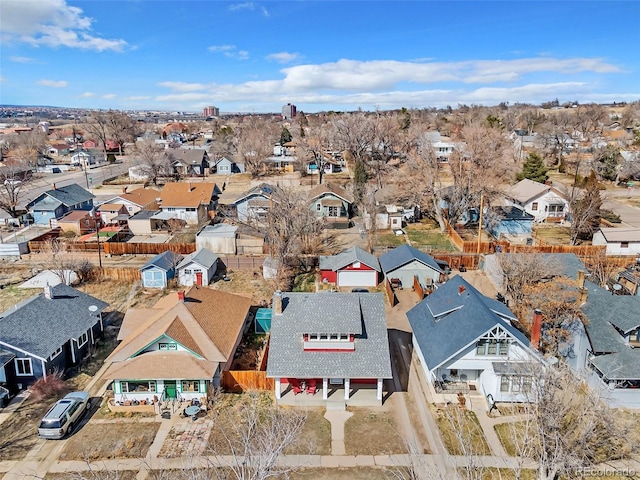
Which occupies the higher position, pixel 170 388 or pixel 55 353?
pixel 55 353

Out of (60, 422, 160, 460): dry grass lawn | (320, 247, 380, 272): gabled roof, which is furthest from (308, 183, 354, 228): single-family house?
(60, 422, 160, 460): dry grass lawn

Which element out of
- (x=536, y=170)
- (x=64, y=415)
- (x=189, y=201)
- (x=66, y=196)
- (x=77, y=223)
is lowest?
(x=64, y=415)

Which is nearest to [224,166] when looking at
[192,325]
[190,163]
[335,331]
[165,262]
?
[190,163]

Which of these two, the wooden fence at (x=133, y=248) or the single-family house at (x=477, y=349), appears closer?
the single-family house at (x=477, y=349)

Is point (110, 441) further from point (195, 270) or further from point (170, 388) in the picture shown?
point (195, 270)

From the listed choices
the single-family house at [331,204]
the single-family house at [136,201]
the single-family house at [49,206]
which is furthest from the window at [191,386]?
the single-family house at [49,206]

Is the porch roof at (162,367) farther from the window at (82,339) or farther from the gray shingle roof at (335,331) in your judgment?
the window at (82,339)

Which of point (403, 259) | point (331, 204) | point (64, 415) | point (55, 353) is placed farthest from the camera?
point (331, 204)
